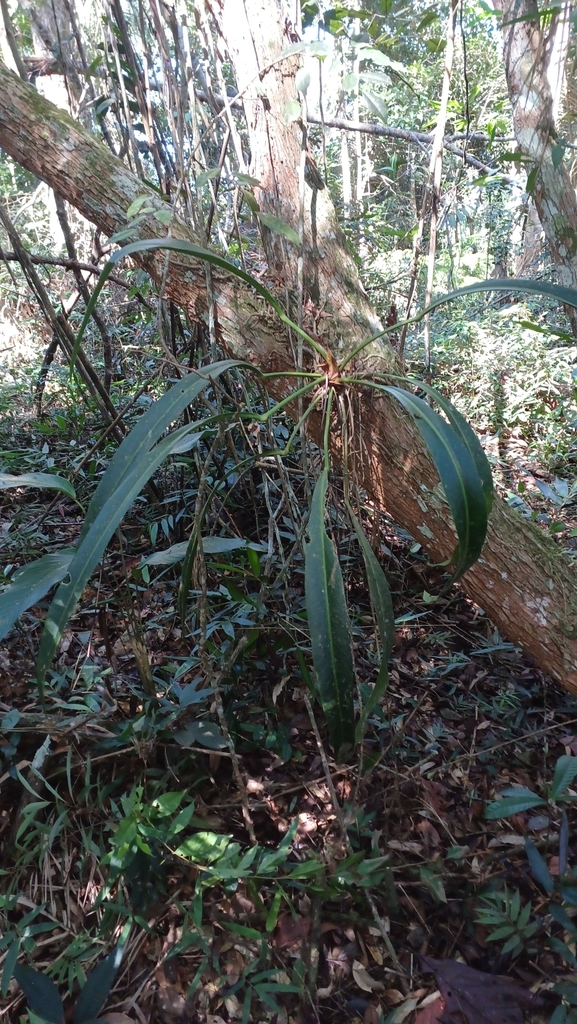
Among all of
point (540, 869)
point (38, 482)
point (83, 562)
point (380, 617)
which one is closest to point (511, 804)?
point (540, 869)

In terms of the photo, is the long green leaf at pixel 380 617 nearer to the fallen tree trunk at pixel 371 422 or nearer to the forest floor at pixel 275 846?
the forest floor at pixel 275 846

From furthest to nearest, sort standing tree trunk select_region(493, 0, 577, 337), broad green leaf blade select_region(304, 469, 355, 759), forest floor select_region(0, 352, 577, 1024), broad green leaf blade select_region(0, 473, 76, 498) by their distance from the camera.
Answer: standing tree trunk select_region(493, 0, 577, 337) < broad green leaf blade select_region(0, 473, 76, 498) < forest floor select_region(0, 352, 577, 1024) < broad green leaf blade select_region(304, 469, 355, 759)

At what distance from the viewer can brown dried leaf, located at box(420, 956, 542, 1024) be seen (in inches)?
30.0

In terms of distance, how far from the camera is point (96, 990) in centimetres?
79

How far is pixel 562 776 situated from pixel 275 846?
482 millimetres

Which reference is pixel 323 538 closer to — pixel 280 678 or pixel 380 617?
pixel 380 617

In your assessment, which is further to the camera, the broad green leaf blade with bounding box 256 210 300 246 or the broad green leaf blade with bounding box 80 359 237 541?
the broad green leaf blade with bounding box 256 210 300 246

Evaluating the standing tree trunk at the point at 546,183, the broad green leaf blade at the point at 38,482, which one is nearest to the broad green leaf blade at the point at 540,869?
the broad green leaf blade at the point at 38,482

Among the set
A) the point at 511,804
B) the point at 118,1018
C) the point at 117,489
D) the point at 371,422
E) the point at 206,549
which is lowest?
the point at 118,1018

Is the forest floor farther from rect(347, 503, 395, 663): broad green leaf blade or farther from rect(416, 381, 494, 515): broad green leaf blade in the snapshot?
rect(416, 381, 494, 515): broad green leaf blade

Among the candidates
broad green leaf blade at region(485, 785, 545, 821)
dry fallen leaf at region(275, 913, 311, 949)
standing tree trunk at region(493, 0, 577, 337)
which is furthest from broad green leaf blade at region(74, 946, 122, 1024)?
standing tree trunk at region(493, 0, 577, 337)

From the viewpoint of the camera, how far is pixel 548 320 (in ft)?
11.9

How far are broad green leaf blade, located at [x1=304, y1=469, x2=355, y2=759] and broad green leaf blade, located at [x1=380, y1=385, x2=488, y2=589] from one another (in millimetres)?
173

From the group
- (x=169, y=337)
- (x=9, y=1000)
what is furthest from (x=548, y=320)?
(x=9, y=1000)
